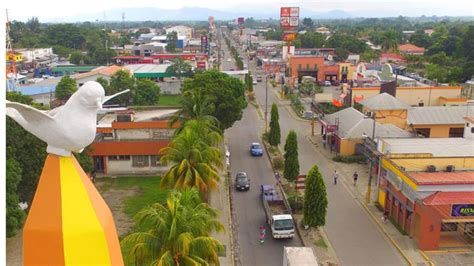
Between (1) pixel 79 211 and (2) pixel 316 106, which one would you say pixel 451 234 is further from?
(2) pixel 316 106

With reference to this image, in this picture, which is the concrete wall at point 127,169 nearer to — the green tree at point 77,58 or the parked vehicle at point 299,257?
the parked vehicle at point 299,257

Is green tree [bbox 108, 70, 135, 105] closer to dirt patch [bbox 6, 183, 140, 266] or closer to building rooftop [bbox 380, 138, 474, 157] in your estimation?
dirt patch [bbox 6, 183, 140, 266]

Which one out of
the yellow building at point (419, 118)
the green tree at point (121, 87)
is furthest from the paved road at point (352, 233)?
the green tree at point (121, 87)

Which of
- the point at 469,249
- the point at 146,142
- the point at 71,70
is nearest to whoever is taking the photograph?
the point at 469,249

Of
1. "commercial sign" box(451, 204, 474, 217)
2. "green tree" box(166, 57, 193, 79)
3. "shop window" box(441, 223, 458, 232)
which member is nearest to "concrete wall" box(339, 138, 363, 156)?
"shop window" box(441, 223, 458, 232)

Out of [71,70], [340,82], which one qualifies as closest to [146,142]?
[340,82]

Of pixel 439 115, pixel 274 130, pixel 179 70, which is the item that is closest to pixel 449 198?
pixel 274 130
